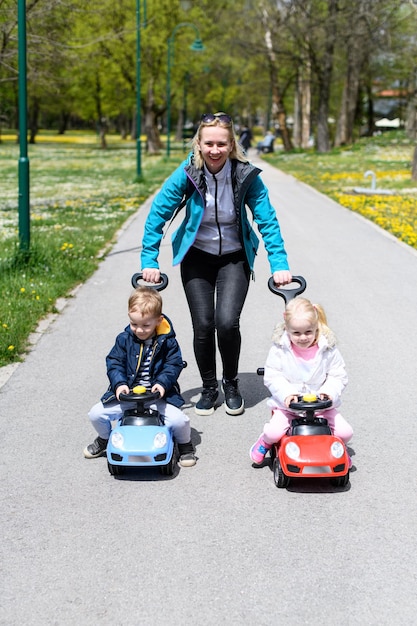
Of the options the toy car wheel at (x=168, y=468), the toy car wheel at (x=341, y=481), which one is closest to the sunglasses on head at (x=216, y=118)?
the toy car wheel at (x=168, y=468)

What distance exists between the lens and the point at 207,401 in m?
5.40

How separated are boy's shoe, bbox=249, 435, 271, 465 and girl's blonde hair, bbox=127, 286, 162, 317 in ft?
2.95

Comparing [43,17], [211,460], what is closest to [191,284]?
[211,460]

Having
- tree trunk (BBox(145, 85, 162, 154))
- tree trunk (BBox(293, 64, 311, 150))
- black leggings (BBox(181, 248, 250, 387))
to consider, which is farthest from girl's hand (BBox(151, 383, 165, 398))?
tree trunk (BBox(145, 85, 162, 154))

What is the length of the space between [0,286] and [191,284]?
4.10 m

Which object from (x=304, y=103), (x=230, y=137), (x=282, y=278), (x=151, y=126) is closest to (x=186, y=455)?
(x=282, y=278)

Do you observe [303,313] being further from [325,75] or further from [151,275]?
[325,75]

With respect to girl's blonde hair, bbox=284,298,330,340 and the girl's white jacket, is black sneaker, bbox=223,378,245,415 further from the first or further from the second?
girl's blonde hair, bbox=284,298,330,340

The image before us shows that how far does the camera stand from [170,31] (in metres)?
47.3

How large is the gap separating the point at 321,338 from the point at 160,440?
3.33ft

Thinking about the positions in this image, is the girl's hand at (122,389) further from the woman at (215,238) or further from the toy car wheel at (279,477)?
the toy car wheel at (279,477)

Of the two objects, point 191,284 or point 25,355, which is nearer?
point 191,284

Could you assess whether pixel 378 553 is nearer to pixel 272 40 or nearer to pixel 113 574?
pixel 113 574

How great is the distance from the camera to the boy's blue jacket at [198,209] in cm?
493
